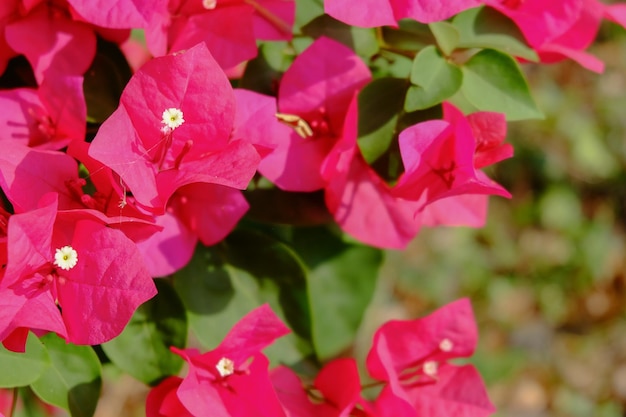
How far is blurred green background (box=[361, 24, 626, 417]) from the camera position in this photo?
2.21m

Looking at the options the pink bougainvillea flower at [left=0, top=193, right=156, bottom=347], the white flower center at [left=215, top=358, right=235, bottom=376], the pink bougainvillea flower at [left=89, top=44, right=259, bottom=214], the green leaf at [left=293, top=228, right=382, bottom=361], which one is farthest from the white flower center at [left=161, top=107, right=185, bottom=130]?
the green leaf at [left=293, top=228, right=382, bottom=361]

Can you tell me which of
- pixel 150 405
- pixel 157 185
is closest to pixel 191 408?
pixel 150 405

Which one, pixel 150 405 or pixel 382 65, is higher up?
pixel 382 65

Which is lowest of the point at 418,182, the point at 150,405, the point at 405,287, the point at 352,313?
the point at 405,287

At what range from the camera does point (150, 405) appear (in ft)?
2.25

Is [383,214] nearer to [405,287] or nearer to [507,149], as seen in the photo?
[507,149]

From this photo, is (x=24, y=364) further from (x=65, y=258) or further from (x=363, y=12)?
(x=363, y=12)

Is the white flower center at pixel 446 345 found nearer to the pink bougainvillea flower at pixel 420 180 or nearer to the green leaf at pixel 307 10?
the pink bougainvillea flower at pixel 420 180

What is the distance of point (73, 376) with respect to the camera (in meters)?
0.69

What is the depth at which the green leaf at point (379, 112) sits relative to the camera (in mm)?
706

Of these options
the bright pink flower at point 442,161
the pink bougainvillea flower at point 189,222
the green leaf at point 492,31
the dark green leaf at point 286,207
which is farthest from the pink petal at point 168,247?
the green leaf at point 492,31

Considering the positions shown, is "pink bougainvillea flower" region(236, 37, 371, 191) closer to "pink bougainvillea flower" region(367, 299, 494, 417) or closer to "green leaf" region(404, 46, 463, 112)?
"green leaf" region(404, 46, 463, 112)

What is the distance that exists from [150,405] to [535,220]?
1829 millimetres

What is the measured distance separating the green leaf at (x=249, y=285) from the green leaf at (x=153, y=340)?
3cm
